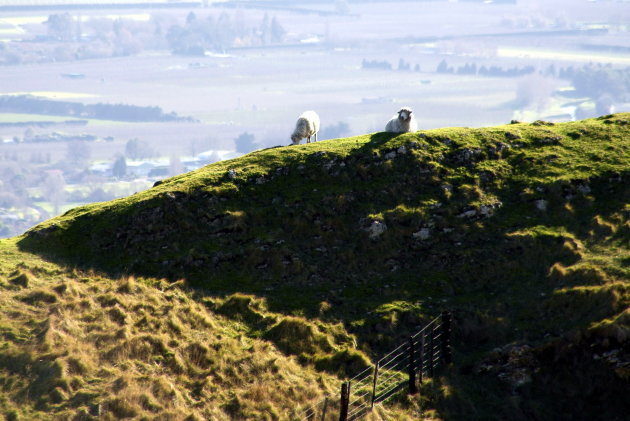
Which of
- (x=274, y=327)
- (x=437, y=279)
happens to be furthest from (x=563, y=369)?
(x=274, y=327)

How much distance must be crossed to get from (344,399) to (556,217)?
48.9ft

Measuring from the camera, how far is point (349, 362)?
24.0 metres

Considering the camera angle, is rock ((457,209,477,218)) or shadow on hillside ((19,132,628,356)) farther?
rock ((457,209,477,218))

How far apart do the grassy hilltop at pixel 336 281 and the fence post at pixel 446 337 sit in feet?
1.80

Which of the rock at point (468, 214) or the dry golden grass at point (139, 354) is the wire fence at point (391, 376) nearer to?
the dry golden grass at point (139, 354)

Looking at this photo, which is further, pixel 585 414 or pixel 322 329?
pixel 322 329

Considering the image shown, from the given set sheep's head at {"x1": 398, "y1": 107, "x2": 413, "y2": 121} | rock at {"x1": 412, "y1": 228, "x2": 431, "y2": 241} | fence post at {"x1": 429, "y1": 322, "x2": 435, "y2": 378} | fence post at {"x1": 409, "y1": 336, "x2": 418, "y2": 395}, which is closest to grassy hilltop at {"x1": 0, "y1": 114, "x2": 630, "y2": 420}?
rock at {"x1": 412, "y1": 228, "x2": 431, "y2": 241}

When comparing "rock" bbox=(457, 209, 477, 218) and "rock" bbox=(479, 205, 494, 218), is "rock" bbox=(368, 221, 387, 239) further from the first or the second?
"rock" bbox=(479, 205, 494, 218)

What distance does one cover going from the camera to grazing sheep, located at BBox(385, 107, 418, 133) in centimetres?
3622

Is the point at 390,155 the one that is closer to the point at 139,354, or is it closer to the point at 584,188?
the point at 584,188

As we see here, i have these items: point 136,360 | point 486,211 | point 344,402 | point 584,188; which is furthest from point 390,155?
point 136,360

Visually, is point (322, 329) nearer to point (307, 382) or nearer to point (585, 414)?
point (307, 382)

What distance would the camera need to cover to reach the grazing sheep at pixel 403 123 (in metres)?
36.2

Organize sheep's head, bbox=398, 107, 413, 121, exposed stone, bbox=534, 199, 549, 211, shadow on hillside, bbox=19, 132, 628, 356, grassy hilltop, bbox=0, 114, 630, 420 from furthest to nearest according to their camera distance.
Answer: sheep's head, bbox=398, 107, 413, 121
exposed stone, bbox=534, 199, 549, 211
shadow on hillside, bbox=19, 132, 628, 356
grassy hilltop, bbox=0, 114, 630, 420
